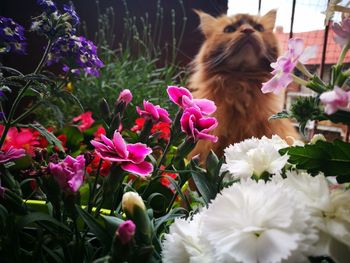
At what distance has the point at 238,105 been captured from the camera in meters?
1.00

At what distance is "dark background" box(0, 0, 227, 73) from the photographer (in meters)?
1.77

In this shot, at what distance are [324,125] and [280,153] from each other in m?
0.60

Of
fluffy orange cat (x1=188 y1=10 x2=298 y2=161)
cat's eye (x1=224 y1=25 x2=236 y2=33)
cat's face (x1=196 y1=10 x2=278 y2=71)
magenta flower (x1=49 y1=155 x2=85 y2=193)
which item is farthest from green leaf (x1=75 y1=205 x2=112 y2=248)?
cat's eye (x1=224 y1=25 x2=236 y2=33)

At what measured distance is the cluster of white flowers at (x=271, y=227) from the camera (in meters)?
0.25

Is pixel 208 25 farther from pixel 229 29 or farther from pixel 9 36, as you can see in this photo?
pixel 9 36

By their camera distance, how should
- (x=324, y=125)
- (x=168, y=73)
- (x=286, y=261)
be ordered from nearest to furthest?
(x=286, y=261) < (x=324, y=125) < (x=168, y=73)


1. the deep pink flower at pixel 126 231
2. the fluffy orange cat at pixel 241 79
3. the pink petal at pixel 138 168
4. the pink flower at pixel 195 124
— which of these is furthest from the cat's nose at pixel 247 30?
the deep pink flower at pixel 126 231

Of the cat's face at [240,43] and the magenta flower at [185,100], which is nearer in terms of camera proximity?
the magenta flower at [185,100]

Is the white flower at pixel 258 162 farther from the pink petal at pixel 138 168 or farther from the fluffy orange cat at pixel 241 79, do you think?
the fluffy orange cat at pixel 241 79

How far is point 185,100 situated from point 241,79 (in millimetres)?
558

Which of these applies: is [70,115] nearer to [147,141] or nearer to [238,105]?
[238,105]

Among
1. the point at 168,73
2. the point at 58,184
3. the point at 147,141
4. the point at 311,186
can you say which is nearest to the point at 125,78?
the point at 168,73

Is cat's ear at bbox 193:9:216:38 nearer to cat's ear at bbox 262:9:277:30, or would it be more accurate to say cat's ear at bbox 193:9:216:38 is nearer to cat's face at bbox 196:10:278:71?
cat's face at bbox 196:10:278:71

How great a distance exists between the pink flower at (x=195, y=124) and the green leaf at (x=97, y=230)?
0.54 ft
